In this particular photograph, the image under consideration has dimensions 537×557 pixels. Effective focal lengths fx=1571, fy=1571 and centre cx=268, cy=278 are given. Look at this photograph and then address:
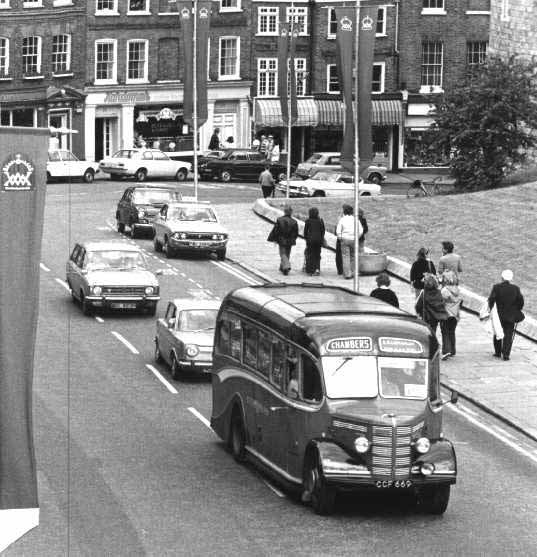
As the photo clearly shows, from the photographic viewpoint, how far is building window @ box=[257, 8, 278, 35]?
265ft

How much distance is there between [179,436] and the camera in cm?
2448

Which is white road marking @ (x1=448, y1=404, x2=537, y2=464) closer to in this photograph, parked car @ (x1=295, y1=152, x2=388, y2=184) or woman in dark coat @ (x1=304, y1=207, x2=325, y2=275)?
woman in dark coat @ (x1=304, y1=207, x2=325, y2=275)

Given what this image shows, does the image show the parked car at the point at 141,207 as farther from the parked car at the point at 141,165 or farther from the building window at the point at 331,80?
the building window at the point at 331,80

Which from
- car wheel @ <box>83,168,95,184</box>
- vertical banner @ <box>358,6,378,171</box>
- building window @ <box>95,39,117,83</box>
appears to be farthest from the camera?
building window @ <box>95,39,117,83</box>

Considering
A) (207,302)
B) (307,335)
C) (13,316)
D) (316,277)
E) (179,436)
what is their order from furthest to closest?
(316,277) < (207,302) < (179,436) < (307,335) < (13,316)

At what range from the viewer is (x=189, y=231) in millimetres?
43719

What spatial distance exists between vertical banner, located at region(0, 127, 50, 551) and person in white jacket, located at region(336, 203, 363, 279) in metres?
28.3

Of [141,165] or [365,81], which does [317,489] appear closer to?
[365,81]

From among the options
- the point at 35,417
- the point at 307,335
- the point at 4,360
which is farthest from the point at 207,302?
the point at 4,360

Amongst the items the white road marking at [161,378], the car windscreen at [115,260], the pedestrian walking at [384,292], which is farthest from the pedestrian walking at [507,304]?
the car windscreen at [115,260]

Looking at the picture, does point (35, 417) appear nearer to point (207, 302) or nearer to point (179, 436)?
point (179, 436)

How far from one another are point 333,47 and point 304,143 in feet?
16.8

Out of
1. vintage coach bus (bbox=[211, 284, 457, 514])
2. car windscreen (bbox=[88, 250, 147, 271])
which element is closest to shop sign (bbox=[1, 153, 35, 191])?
vintage coach bus (bbox=[211, 284, 457, 514])

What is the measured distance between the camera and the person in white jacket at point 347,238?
40.6m
